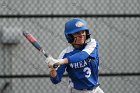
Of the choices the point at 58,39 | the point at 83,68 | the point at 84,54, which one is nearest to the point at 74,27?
the point at 84,54

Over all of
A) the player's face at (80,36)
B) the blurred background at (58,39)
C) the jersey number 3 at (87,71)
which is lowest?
the blurred background at (58,39)

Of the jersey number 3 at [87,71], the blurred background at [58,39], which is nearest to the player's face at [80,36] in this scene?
the jersey number 3 at [87,71]

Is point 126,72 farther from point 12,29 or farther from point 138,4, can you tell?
point 12,29

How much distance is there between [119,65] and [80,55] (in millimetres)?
2185

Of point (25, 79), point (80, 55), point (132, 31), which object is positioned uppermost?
point (80, 55)

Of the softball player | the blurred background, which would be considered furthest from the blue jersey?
the blurred background

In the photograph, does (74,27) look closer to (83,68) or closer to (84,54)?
(84,54)

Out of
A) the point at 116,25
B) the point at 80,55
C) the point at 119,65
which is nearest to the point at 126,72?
the point at 119,65

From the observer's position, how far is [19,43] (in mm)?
7184

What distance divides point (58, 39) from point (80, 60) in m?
2.07

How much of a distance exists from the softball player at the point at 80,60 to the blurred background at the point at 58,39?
1733 millimetres

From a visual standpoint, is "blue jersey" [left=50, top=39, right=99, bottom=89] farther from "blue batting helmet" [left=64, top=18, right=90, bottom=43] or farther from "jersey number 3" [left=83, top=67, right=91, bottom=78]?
"blue batting helmet" [left=64, top=18, right=90, bottom=43]

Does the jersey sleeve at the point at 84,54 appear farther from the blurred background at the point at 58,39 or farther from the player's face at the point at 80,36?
the blurred background at the point at 58,39

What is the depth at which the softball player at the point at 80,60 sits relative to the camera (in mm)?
5160
